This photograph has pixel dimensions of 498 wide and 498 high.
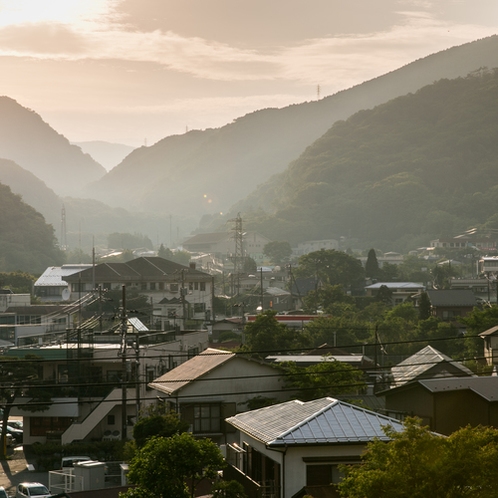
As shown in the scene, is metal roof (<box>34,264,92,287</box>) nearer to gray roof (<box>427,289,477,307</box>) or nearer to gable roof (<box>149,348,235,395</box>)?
gray roof (<box>427,289,477,307</box>)

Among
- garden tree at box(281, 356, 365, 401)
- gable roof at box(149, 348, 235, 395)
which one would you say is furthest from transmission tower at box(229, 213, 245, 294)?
garden tree at box(281, 356, 365, 401)

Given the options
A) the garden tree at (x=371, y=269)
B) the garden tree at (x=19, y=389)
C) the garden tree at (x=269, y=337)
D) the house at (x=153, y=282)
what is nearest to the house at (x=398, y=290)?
the garden tree at (x=371, y=269)

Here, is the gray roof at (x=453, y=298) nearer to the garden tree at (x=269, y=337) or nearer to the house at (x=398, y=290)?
the house at (x=398, y=290)

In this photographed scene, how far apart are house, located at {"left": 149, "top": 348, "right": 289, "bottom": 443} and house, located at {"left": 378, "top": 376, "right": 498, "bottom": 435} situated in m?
3.97

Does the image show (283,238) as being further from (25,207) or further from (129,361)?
(129,361)

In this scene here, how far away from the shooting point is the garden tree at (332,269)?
6700 centimetres

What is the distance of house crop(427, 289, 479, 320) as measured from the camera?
159ft

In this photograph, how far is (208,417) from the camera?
1973cm

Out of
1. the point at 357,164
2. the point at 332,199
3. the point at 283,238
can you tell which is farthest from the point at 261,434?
the point at 357,164

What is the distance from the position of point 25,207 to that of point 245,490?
4694 inches

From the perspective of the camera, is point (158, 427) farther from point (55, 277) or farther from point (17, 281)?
point (17, 281)

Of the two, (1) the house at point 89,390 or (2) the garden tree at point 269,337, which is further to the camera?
(2) the garden tree at point 269,337

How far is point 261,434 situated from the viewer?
12977 mm

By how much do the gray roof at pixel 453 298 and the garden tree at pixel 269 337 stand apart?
57.9ft
